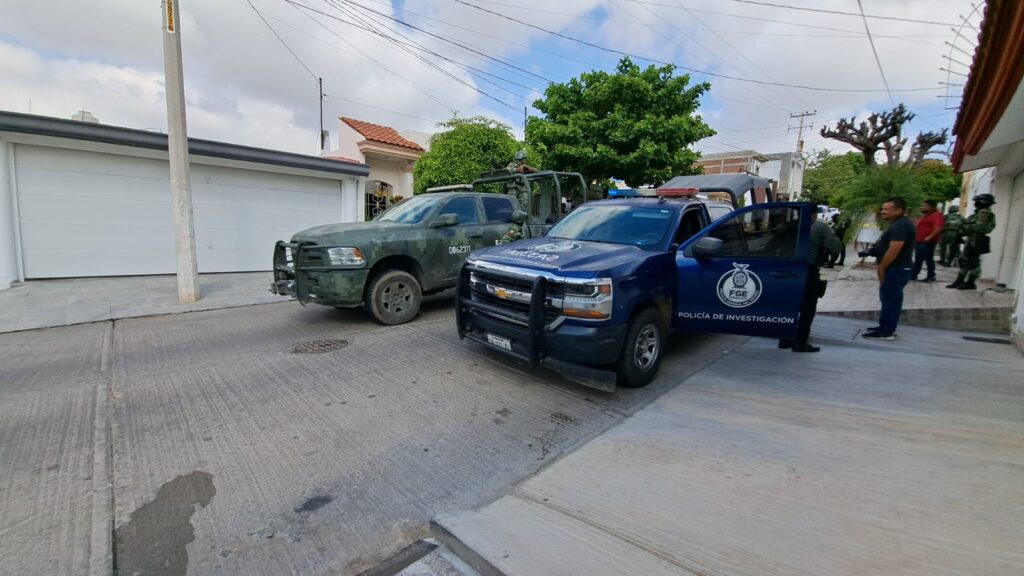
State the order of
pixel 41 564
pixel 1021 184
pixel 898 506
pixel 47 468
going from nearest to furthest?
pixel 41 564 → pixel 898 506 → pixel 47 468 → pixel 1021 184

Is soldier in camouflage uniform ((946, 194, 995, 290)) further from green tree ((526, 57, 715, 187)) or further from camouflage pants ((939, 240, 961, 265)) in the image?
green tree ((526, 57, 715, 187))

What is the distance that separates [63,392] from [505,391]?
4097mm

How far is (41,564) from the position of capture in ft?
7.31

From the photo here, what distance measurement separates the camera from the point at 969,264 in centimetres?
852

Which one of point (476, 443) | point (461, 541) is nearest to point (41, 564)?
point (461, 541)

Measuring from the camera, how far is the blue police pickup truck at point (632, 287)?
13.2 feet

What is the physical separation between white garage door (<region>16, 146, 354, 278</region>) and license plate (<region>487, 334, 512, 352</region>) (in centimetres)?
961

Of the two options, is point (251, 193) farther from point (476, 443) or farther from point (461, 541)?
point (461, 541)

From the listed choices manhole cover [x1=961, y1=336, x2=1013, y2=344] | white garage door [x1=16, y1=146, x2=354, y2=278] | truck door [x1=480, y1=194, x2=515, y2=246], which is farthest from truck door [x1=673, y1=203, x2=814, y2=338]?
white garage door [x1=16, y1=146, x2=354, y2=278]

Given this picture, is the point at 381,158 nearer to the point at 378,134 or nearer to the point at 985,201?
the point at 378,134

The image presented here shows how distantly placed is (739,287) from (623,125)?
10684 millimetres

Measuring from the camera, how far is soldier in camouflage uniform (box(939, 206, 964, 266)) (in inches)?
403

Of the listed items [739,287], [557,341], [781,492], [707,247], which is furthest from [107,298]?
[781,492]

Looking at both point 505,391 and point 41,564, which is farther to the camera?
point 505,391
